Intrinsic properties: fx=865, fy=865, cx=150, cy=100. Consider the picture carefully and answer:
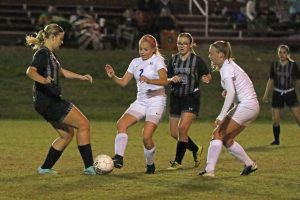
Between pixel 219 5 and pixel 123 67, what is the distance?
10.9m

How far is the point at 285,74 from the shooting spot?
1812cm

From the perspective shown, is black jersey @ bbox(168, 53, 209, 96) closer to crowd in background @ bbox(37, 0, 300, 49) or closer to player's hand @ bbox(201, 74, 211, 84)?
player's hand @ bbox(201, 74, 211, 84)

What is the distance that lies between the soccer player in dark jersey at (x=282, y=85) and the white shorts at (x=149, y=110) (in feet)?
20.3

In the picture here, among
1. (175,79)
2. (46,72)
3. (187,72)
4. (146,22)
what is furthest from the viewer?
(146,22)

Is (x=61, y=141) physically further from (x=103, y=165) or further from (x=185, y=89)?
(x=185, y=89)

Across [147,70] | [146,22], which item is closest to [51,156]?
[147,70]

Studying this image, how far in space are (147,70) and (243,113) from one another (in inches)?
59.3

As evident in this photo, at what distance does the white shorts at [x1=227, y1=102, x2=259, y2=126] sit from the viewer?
38.8ft

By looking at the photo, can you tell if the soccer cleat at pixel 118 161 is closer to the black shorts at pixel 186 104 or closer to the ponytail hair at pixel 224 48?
the black shorts at pixel 186 104

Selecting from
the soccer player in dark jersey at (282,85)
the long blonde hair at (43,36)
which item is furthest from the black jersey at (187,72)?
the soccer player in dark jersey at (282,85)

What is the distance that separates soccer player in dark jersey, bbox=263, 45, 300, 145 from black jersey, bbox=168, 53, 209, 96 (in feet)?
17.0

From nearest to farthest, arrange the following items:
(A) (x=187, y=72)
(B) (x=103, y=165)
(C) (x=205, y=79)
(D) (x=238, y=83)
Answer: (B) (x=103, y=165)
(D) (x=238, y=83)
(C) (x=205, y=79)
(A) (x=187, y=72)

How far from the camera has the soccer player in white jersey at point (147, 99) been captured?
1212 cm

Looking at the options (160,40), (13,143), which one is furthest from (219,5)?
(13,143)
